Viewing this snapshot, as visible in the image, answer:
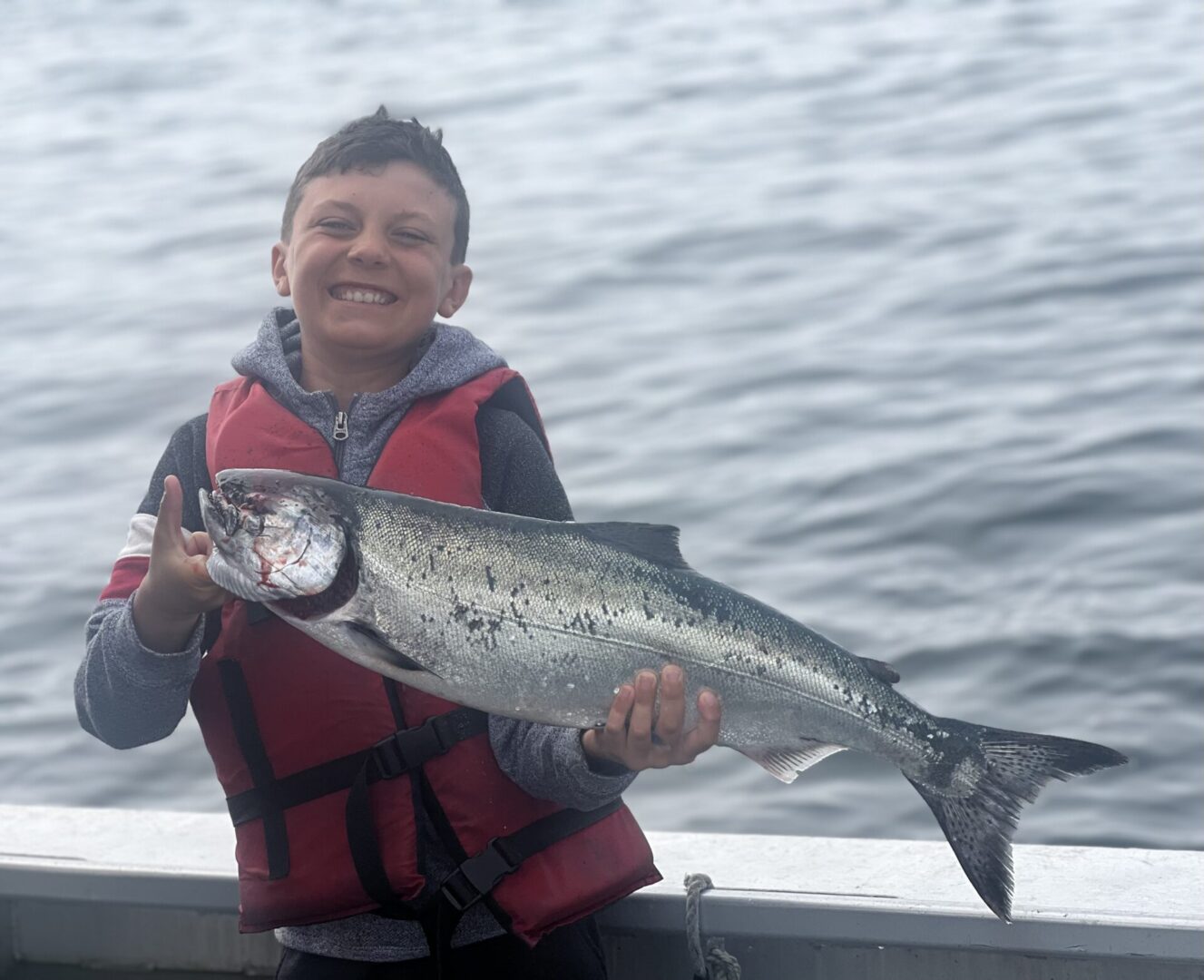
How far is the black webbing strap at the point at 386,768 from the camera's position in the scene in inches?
136

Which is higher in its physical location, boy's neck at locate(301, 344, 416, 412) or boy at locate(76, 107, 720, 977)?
boy's neck at locate(301, 344, 416, 412)

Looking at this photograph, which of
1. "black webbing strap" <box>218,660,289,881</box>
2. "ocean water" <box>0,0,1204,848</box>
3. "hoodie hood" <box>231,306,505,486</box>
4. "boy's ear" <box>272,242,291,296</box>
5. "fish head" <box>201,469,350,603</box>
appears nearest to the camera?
"fish head" <box>201,469,350,603</box>

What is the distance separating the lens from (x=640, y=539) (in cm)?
342

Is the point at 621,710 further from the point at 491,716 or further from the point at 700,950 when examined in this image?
the point at 700,950

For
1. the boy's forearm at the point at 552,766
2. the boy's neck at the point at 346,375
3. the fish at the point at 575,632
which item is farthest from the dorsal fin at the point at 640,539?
the boy's neck at the point at 346,375

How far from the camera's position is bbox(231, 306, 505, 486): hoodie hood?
12.0 feet

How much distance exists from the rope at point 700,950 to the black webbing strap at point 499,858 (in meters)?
0.43

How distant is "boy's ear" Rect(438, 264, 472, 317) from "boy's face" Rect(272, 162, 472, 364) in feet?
0.22

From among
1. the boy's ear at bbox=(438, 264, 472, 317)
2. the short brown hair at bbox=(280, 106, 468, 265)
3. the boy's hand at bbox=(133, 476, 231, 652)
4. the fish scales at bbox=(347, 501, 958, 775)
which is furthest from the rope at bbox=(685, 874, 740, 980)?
the short brown hair at bbox=(280, 106, 468, 265)

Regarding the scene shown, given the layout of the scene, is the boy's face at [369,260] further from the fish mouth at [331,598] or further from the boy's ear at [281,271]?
the fish mouth at [331,598]

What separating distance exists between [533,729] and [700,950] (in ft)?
2.37

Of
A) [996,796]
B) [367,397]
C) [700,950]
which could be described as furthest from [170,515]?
[996,796]

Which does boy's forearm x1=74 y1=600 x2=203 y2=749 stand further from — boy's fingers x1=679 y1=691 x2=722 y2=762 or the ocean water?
the ocean water

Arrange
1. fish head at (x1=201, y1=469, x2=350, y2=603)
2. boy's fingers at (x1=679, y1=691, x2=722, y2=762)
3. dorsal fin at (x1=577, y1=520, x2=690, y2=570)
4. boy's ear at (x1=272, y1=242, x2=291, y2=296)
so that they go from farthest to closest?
1. boy's ear at (x1=272, y1=242, x2=291, y2=296)
2. dorsal fin at (x1=577, y1=520, x2=690, y2=570)
3. boy's fingers at (x1=679, y1=691, x2=722, y2=762)
4. fish head at (x1=201, y1=469, x2=350, y2=603)
